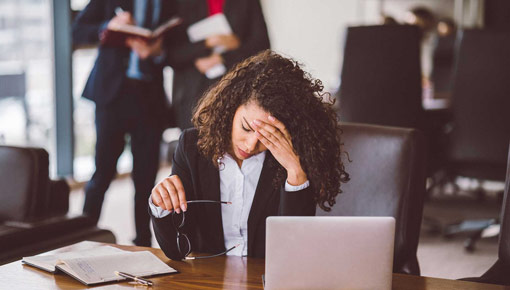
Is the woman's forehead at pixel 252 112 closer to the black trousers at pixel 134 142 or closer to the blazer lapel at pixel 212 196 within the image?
the blazer lapel at pixel 212 196

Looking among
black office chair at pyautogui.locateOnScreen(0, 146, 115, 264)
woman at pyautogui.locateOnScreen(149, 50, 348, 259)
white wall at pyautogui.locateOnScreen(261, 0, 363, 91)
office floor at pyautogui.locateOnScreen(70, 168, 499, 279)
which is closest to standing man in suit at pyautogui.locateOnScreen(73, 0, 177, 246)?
office floor at pyautogui.locateOnScreen(70, 168, 499, 279)

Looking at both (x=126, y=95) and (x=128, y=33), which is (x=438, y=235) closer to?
(x=126, y=95)

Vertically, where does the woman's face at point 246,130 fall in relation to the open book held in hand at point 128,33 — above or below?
below

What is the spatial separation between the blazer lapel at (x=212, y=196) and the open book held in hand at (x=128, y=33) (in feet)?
→ 4.67

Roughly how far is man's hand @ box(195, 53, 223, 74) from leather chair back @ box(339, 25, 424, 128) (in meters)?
0.95

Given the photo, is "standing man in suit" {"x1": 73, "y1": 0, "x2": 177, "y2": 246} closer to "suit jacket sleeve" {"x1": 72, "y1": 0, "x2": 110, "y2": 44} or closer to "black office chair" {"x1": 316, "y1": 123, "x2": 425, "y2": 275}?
"suit jacket sleeve" {"x1": 72, "y1": 0, "x2": 110, "y2": 44}

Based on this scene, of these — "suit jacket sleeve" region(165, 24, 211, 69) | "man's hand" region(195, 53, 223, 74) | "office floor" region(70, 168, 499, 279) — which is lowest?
"office floor" region(70, 168, 499, 279)

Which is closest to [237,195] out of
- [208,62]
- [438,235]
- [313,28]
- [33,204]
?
[33,204]

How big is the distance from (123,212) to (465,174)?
2.41 m

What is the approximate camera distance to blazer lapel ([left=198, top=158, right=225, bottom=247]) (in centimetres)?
176

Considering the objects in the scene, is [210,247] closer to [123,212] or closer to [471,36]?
[471,36]

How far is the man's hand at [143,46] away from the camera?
10.2ft

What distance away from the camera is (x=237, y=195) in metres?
1.79

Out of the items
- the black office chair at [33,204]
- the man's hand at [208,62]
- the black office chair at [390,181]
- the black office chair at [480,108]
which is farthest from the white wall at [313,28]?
the black office chair at [390,181]
